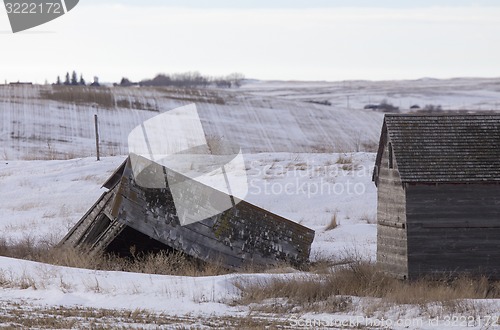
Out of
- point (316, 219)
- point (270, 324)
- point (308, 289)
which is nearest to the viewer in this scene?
point (270, 324)

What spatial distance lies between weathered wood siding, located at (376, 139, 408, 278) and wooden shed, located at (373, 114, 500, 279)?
0.02m

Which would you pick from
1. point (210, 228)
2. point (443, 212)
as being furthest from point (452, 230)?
point (210, 228)

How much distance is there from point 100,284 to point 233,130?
37.0m

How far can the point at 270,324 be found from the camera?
1034 centimetres

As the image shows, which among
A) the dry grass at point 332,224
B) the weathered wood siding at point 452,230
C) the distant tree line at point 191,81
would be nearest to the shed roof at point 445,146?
the weathered wood siding at point 452,230

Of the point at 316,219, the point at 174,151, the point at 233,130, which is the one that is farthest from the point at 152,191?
the point at 233,130

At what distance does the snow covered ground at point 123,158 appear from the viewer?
11.2m

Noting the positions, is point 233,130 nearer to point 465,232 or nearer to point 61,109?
point 61,109

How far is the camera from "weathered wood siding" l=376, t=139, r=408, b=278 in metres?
15.0

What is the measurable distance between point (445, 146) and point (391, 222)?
A: 5.73 ft

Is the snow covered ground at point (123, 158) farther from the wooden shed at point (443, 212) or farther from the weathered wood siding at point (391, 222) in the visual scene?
the wooden shed at point (443, 212)

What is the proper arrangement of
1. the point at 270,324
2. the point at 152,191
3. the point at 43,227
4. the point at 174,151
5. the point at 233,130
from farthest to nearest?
the point at 233,130, the point at 174,151, the point at 43,227, the point at 152,191, the point at 270,324

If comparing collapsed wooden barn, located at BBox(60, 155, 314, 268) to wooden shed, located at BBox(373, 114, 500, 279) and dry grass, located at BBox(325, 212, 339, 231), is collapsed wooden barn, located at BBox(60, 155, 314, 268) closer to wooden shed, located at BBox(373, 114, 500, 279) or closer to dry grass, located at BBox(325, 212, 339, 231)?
wooden shed, located at BBox(373, 114, 500, 279)

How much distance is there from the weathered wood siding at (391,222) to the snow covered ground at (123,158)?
1443 millimetres
